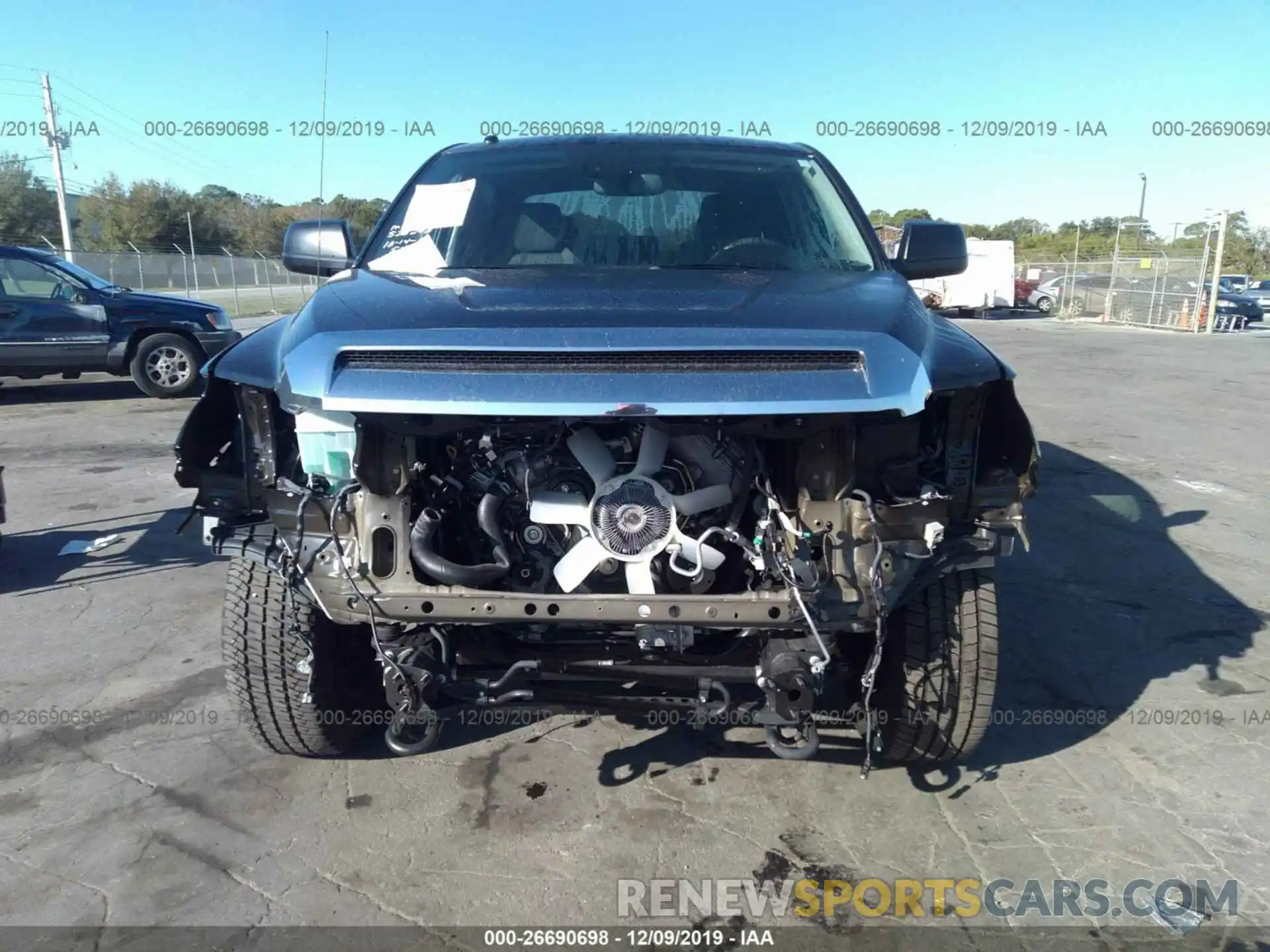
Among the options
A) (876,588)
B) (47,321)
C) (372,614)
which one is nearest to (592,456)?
(372,614)

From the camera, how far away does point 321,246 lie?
3619 millimetres

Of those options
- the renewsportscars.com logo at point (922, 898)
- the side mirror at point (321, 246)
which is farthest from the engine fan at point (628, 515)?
the side mirror at point (321, 246)

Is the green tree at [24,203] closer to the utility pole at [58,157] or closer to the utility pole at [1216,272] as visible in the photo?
the utility pole at [58,157]

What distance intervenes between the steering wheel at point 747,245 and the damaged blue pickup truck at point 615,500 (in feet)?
1.01

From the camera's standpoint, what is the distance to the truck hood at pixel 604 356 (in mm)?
2098

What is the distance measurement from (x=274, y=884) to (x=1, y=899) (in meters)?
0.67

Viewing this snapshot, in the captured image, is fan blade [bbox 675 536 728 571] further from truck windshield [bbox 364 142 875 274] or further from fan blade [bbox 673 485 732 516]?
truck windshield [bbox 364 142 875 274]

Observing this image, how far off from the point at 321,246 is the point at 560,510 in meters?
1.87

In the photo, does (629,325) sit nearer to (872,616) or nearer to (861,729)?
(872,616)

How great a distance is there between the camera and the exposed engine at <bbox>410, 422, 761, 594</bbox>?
237 centimetres

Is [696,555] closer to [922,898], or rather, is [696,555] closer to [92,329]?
[922,898]

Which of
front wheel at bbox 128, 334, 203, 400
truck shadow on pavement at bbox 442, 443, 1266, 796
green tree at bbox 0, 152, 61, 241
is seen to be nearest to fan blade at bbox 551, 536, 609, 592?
truck shadow on pavement at bbox 442, 443, 1266, 796

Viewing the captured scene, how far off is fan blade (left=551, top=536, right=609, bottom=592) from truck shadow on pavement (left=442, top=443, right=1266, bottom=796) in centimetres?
95

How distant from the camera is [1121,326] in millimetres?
26875
